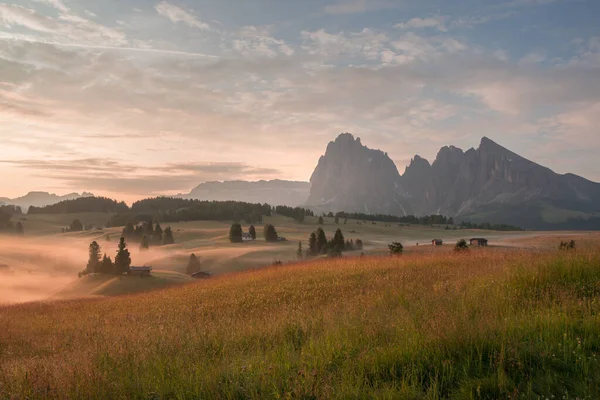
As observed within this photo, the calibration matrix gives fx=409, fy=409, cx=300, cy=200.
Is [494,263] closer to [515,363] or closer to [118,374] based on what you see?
[515,363]

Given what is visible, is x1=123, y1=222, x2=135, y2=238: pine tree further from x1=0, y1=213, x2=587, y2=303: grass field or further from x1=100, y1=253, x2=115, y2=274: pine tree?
x1=100, y1=253, x2=115, y2=274: pine tree

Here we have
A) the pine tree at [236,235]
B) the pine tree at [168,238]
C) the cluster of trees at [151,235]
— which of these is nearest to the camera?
→ the pine tree at [236,235]

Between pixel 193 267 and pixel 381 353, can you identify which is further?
pixel 193 267

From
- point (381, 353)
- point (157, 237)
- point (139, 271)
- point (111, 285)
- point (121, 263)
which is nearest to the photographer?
point (381, 353)

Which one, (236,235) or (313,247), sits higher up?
(236,235)

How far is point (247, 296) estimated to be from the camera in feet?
57.6

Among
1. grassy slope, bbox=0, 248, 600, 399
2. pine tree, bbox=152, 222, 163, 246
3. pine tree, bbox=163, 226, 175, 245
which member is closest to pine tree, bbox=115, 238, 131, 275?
grassy slope, bbox=0, 248, 600, 399

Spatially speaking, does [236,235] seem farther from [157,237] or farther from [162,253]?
[157,237]

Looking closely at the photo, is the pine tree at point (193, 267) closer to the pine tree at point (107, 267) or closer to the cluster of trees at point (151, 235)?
the pine tree at point (107, 267)

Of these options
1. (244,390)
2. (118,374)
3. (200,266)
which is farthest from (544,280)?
(200,266)

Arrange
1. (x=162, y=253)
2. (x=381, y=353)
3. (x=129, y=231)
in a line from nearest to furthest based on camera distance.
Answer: (x=381, y=353) < (x=162, y=253) < (x=129, y=231)

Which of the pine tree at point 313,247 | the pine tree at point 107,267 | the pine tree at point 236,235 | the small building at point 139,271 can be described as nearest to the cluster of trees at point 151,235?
the pine tree at point 236,235

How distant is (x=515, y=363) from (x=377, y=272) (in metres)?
12.3

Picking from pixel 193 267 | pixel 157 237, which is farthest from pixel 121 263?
pixel 157 237
